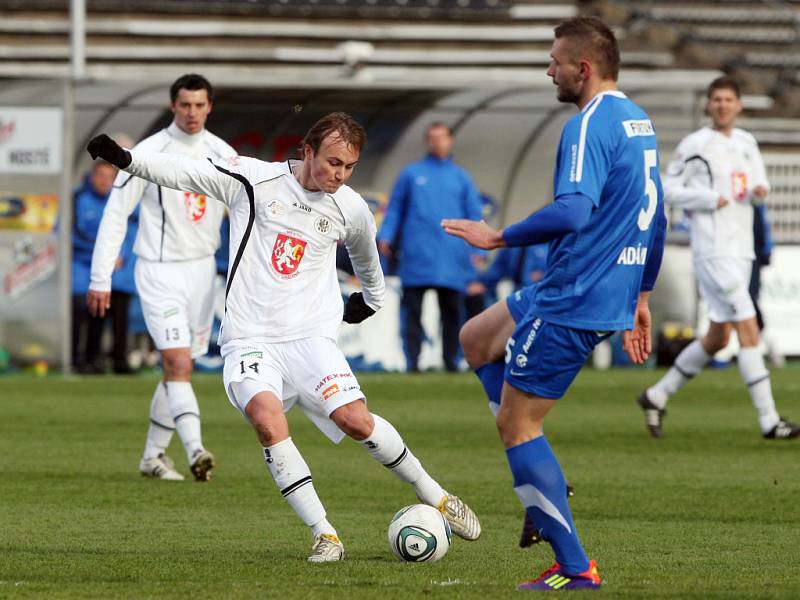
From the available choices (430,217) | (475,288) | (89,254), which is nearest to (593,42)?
(430,217)

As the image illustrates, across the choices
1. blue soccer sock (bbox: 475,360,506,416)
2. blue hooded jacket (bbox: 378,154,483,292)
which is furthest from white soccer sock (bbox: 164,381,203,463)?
blue hooded jacket (bbox: 378,154,483,292)

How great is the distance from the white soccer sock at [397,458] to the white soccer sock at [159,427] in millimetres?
2855

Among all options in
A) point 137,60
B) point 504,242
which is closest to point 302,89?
point 137,60

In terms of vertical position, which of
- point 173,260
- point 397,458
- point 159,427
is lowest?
point 159,427

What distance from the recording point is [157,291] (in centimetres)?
959

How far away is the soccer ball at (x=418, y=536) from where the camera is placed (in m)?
6.64

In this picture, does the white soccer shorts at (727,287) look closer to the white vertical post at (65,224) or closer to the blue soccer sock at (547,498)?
the blue soccer sock at (547,498)

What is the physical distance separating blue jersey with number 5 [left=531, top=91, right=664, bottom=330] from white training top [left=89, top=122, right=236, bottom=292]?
156 inches

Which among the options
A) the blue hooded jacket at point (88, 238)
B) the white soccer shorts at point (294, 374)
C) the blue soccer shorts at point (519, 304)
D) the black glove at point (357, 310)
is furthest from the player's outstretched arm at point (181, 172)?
the blue hooded jacket at point (88, 238)

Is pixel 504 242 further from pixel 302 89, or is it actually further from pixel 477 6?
pixel 477 6

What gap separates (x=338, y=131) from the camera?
671cm

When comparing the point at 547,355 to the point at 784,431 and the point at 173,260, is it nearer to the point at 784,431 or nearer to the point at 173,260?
the point at 173,260

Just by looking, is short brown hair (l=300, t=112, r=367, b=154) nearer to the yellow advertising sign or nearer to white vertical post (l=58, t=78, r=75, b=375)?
white vertical post (l=58, t=78, r=75, b=375)

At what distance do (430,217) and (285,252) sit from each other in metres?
9.90
